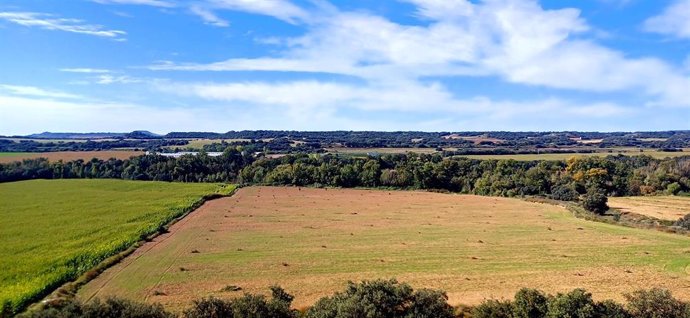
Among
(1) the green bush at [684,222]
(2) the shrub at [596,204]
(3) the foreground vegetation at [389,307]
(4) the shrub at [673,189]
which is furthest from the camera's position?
(4) the shrub at [673,189]

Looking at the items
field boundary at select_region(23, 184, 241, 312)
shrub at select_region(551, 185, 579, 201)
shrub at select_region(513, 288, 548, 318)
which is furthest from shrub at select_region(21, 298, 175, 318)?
shrub at select_region(551, 185, 579, 201)

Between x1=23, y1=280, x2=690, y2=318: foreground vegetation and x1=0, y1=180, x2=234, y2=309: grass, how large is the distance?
12.2 meters

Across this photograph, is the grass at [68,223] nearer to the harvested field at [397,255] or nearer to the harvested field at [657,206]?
the harvested field at [397,255]

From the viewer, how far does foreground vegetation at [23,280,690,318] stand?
69.7 feet

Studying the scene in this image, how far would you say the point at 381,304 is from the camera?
72.7 feet

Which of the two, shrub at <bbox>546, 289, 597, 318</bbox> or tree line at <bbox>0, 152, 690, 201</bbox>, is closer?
shrub at <bbox>546, 289, 597, 318</bbox>

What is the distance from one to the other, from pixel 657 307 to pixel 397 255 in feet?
72.9

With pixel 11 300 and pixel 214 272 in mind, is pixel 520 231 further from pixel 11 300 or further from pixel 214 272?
pixel 11 300

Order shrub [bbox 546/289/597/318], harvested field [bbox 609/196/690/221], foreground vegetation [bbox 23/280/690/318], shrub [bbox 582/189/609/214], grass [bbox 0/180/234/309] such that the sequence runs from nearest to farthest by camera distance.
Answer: foreground vegetation [bbox 23/280/690/318] < shrub [bbox 546/289/597/318] < grass [bbox 0/180/234/309] < harvested field [bbox 609/196/690/221] < shrub [bbox 582/189/609/214]

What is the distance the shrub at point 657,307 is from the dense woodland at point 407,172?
6762 cm

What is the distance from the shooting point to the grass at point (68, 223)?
117 ft

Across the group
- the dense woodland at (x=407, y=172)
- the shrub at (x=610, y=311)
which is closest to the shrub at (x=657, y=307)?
the shrub at (x=610, y=311)

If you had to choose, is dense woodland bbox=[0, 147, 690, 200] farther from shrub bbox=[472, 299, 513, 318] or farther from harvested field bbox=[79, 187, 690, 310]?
shrub bbox=[472, 299, 513, 318]

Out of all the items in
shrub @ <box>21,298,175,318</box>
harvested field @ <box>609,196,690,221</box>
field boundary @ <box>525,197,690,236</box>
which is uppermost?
shrub @ <box>21,298,175,318</box>
